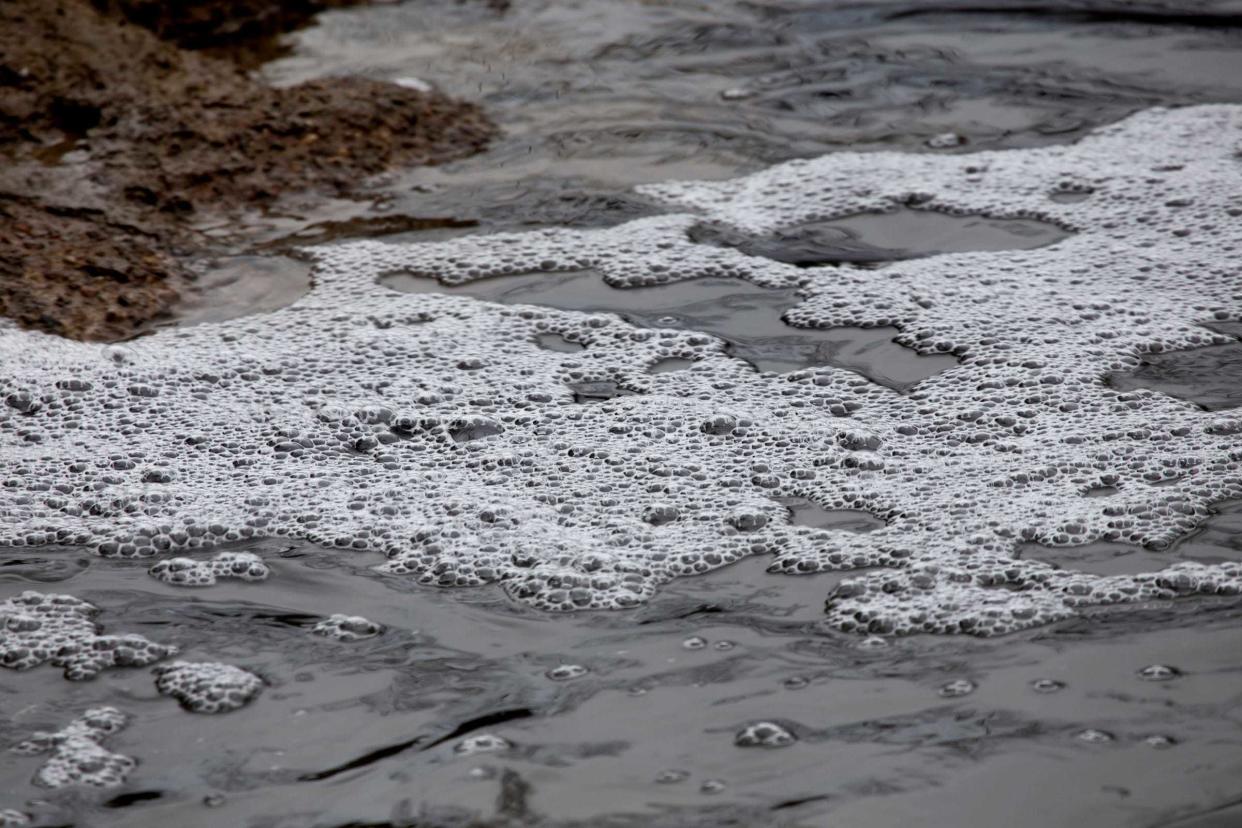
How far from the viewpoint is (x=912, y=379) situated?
2.80 meters

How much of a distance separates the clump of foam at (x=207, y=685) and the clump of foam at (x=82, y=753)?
92 mm

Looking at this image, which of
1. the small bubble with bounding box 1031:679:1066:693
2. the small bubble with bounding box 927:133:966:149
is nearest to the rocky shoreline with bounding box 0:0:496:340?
the small bubble with bounding box 927:133:966:149

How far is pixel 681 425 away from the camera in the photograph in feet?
8.80

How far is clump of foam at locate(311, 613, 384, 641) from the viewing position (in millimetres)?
2145

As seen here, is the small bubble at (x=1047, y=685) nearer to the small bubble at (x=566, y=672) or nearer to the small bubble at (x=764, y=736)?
the small bubble at (x=764, y=736)

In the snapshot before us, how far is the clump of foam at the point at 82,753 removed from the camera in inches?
72.8

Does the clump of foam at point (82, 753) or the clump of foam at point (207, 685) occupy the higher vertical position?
the clump of foam at point (207, 685)

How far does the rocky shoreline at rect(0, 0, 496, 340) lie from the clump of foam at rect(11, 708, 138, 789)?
130 cm

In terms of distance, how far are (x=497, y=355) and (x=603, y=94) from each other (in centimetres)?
145

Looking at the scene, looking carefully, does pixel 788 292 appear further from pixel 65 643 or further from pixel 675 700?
pixel 65 643

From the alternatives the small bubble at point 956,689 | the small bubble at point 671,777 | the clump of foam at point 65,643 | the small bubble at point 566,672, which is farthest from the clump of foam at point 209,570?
the small bubble at point 956,689

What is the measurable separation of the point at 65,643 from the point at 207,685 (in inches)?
10.9

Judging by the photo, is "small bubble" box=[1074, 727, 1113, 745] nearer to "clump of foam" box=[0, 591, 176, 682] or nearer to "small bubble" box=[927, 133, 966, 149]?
"clump of foam" box=[0, 591, 176, 682]

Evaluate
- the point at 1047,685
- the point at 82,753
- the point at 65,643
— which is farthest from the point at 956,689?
the point at 65,643
